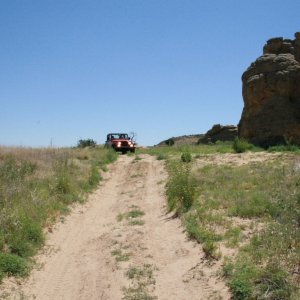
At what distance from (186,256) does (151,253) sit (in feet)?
2.63

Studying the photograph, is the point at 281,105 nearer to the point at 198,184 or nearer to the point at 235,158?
the point at 235,158

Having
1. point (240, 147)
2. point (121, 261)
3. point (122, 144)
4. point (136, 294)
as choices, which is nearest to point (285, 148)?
point (240, 147)

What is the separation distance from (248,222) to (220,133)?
110 ft

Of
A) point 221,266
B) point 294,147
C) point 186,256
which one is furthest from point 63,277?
point 294,147

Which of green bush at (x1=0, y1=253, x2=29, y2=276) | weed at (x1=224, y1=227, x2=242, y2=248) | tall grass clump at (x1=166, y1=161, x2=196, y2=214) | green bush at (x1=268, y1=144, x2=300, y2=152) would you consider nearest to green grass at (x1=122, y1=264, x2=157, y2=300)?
weed at (x1=224, y1=227, x2=242, y2=248)

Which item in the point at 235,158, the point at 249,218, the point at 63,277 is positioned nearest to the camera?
the point at 63,277

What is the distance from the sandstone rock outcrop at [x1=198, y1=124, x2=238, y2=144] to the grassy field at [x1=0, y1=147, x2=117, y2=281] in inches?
852

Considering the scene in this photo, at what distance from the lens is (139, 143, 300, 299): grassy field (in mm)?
6223

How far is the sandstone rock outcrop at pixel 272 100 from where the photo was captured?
2722 cm

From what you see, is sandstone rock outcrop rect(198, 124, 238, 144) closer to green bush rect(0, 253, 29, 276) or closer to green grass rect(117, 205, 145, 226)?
green grass rect(117, 205, 145, 226)

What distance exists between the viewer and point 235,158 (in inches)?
872

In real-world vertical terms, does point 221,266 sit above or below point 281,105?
below

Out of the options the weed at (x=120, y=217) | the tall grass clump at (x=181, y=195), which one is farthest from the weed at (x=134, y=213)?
the tall grass clump at (x=181, y=195)

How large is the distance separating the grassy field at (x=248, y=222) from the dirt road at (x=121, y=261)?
14.4 inches
